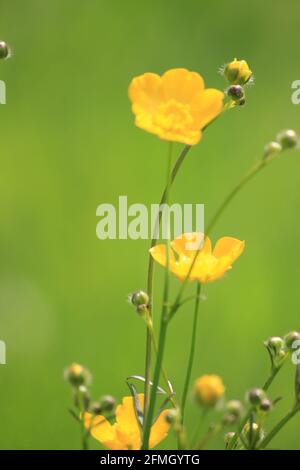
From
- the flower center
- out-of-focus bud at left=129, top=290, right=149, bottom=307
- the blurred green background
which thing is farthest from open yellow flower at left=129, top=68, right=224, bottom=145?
the blurred green background

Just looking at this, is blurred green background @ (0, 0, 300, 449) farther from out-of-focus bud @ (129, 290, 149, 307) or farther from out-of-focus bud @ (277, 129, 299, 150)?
out-of-focus bud @ (277, 129, 299, 150)

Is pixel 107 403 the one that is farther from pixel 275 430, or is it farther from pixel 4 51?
pixel 4 51

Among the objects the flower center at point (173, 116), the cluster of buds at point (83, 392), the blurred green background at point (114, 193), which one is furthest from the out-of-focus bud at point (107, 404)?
the blurred green background at point (114, 193)

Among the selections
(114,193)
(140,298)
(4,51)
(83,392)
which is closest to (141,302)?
(140,298)

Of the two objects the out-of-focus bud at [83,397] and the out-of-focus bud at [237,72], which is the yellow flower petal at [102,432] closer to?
the out-of-focus bud at [83,397]
